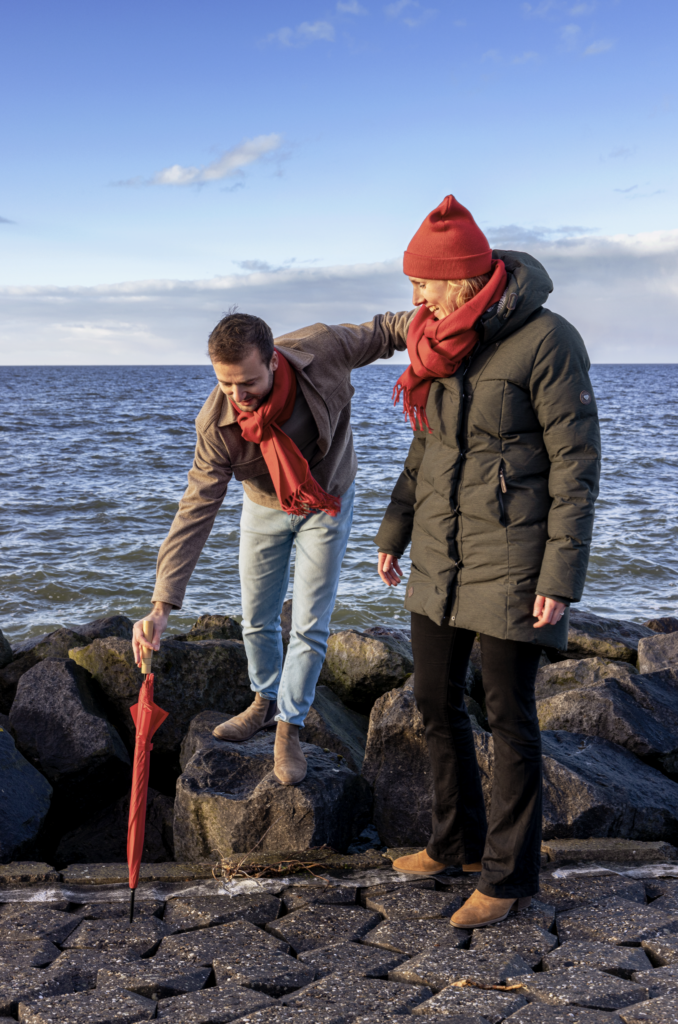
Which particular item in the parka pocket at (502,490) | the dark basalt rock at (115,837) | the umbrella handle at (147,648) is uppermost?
the parka pocket at (502,490)

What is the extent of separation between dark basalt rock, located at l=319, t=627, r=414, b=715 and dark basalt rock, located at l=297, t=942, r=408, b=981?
2.52m

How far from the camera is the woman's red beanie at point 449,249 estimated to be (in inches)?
96.9

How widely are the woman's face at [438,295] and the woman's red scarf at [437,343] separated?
0.13ft

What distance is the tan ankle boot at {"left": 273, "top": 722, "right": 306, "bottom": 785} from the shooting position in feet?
11.0

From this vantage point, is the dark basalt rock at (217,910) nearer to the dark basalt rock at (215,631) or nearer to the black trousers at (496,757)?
the black trousers at (496,757)

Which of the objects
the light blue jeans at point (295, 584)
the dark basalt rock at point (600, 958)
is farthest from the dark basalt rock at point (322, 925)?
the light blue jeans at point (295, 584)

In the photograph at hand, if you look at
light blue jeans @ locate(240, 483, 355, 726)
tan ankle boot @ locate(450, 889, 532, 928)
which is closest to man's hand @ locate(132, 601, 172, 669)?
light blue jeans @ locate(240, 483, 355, 726)

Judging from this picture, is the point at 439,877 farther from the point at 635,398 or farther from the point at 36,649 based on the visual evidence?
the point at 635,398

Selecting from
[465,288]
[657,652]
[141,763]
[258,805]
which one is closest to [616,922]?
[258,805]

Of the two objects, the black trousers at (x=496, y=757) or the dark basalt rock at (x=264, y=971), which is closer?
the dark basalt rock at (x=264, y=971)

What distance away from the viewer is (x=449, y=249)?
2.46 metres

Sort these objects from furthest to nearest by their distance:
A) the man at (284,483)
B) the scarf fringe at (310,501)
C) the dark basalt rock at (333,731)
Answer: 1. the dark basalt rock at (333,731)
2. the scarf fringe at (310,501)
3. the man at (284,483)

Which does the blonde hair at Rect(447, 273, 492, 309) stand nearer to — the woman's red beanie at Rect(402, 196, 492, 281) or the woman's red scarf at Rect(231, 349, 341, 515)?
the woman's red beanie at Rect(402, 196, 492, 281)

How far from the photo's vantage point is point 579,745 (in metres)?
3.85
